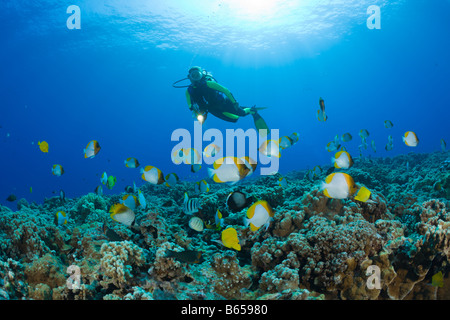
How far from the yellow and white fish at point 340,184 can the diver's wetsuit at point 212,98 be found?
6778 mm

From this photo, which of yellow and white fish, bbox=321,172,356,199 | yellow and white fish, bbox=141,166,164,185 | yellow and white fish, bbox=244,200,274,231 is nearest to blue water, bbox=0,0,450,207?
yellow and white fish, bbox=141,166,164,185

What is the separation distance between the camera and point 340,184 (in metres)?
3.10

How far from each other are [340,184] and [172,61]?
4325 cm

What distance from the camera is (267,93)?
8631cm

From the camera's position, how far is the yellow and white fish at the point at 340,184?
308cm

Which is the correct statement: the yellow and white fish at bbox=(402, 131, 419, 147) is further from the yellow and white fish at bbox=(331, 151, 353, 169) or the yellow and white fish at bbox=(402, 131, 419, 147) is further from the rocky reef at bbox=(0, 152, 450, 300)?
the yellow and white fish at bbox=(331, 151, 353, 169)

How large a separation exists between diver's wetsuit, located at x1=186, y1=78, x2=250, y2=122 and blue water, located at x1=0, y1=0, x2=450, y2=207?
5.21 m

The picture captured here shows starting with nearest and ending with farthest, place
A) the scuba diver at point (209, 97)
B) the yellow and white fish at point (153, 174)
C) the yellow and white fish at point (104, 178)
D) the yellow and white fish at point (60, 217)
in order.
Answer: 1. the yellow and white fish at point (153, 174)
2. the yellow and white fish at point (60, 217)
3. the yellow and white fish at point (104, 178)
4. the scuba diver at point (209, 97)

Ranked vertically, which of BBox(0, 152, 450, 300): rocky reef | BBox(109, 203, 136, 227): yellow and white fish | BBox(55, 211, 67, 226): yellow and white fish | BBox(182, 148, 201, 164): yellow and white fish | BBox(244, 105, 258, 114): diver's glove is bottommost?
BBox(0, 152, 450, 300): rocky reef

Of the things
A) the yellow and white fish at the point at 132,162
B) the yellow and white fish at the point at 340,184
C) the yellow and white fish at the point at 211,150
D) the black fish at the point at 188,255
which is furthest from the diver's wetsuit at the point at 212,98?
the yellow and white fish at the point at 340,184

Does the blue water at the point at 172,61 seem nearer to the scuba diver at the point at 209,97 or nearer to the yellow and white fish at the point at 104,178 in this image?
the scuba diver at the point at 209,97

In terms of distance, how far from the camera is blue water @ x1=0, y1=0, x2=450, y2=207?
93.2 ft

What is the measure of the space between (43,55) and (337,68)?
6225 cm

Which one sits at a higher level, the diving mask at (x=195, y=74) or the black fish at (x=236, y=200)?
the diving mask at (x=195, y=74)
